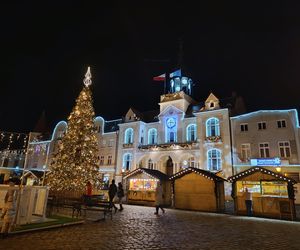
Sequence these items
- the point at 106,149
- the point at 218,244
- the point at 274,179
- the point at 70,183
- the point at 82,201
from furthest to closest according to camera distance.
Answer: the point at 106,149, the point at 70,183, the point at 274,179, the point at 82,201, the point at 218,244

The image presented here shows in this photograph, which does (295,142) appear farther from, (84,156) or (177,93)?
(84,156)

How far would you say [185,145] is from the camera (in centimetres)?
3100

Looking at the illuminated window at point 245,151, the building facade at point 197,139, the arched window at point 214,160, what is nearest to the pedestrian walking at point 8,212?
the building facade at point 197,139

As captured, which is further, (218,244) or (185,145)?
(185,145)

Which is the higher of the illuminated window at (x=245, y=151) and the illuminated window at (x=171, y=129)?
the illuminated window at (x=171, y=129)

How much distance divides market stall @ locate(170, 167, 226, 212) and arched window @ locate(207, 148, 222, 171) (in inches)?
344

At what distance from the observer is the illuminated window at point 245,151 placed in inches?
1083

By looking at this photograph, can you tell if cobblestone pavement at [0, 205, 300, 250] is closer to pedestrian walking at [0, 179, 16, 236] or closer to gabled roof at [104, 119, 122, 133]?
pedestrian walking at [0, 179, 16, 236]

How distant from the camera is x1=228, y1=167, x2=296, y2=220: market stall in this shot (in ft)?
51.4

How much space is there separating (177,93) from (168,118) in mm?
4400

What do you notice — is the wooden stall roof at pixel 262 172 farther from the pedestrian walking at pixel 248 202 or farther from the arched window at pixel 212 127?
the arched window at pixel 212 127

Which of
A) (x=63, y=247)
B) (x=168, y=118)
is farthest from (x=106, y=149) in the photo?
(x=63, y=247)

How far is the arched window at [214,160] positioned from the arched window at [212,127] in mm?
2340

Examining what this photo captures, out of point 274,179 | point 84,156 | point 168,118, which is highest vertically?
point 168,118
